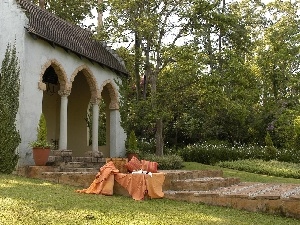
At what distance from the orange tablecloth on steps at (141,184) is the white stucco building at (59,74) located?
434 cm

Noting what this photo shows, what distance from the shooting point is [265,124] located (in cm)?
2400

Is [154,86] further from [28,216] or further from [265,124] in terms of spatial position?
[28,216]

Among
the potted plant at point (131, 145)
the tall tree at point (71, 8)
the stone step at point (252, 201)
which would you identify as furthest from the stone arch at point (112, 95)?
the stone step at point (252, 201)

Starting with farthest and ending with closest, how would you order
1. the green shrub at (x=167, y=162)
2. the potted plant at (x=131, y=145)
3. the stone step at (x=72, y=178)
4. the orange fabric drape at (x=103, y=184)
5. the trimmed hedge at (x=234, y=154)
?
the trimmed hedge at (x=234, y=154) < the potted plant at (x=131, y=145) < the green shrub at (x=167, y=162) < the stone step at (x=72, y=178) < the orange fabric drape at (x=103, y=184)

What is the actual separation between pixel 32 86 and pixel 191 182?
612cm

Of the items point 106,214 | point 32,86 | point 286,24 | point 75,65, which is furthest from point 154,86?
point 286,24

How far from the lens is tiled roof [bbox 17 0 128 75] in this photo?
13.6m

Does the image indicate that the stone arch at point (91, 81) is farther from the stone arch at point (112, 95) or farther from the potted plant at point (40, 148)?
the potted plant at point (40, 148)

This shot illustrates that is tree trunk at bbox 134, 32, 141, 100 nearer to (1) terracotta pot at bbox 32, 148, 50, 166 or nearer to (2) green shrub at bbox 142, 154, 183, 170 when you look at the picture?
(2) green shrub at bbox 142, 154, 183, 170

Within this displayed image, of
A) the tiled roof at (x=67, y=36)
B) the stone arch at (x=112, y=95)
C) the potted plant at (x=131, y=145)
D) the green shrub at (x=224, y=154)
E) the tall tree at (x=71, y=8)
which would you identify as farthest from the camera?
the tall tree at (x=71, y=8)

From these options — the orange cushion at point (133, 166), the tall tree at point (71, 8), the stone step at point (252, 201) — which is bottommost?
the stone step at point (252, 201)

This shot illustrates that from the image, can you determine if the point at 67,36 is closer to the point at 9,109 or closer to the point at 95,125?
the point at 95,125

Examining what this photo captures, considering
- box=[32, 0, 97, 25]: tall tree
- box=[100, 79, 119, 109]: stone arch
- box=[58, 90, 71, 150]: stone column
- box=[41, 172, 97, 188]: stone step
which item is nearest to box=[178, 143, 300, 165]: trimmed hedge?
box=[100, 79, 119, 109]: stone arch

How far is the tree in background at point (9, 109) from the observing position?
11984 mm
